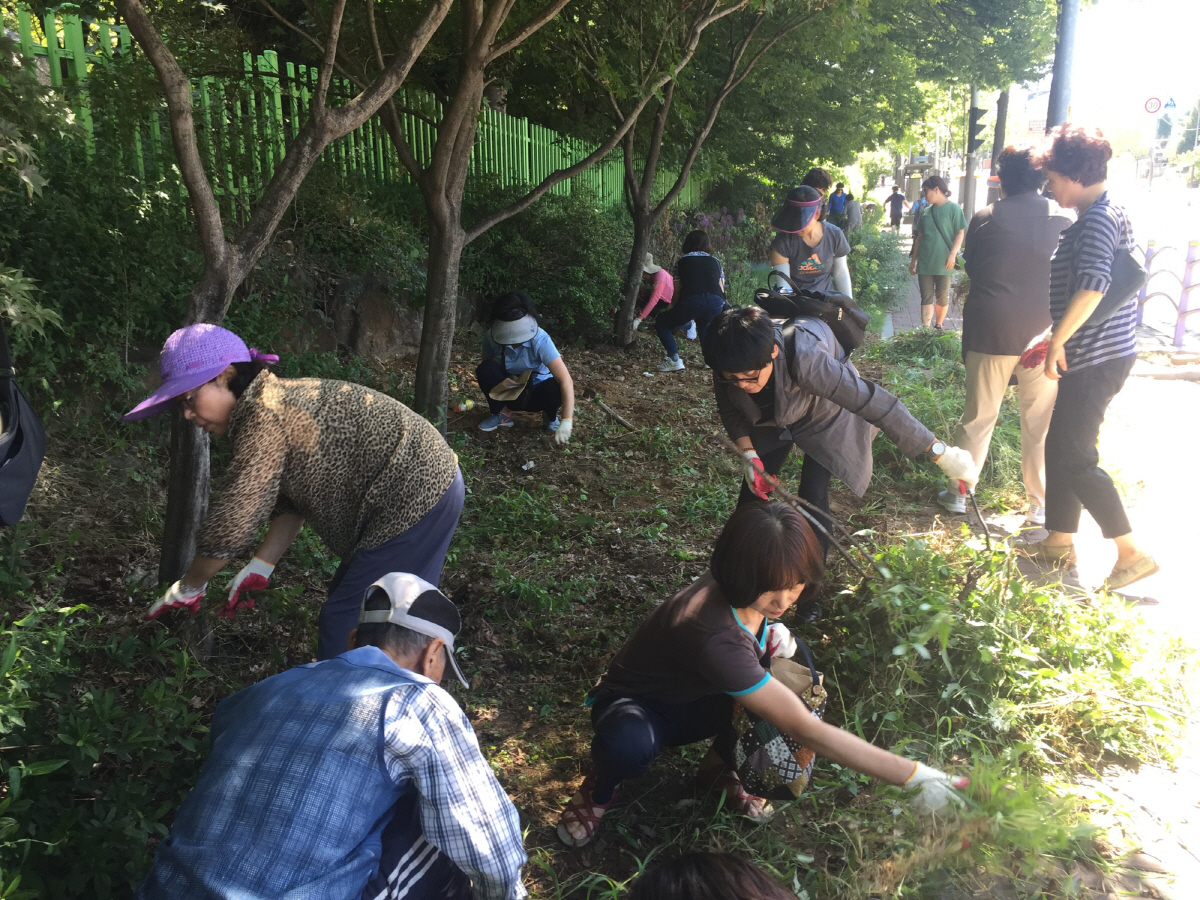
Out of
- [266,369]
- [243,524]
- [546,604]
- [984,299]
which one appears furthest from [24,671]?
[984,299]

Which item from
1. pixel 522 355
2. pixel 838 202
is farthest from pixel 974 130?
pixel 522 355

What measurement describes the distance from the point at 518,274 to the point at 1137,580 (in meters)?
6.61

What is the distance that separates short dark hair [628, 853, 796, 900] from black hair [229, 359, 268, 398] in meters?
1.91

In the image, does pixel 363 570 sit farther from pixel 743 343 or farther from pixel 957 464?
pixel 957 464

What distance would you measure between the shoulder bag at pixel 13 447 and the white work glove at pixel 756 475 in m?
2.41

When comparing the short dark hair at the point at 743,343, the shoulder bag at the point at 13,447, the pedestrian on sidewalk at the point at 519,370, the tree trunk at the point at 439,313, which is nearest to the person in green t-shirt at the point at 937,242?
the pedestrian on sidewalk at the point at 519,370

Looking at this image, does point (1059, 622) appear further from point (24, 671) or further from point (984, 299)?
point (24, 671)

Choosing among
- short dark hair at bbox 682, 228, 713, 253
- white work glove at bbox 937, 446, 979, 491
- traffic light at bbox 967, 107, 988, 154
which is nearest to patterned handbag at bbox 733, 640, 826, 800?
white work glove at bbox 937, 446, 979, 491

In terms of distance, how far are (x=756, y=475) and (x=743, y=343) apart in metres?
0.59

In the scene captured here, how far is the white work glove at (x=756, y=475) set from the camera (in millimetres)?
3434

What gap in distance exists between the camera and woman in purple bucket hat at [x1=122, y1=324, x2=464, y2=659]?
2475 mm

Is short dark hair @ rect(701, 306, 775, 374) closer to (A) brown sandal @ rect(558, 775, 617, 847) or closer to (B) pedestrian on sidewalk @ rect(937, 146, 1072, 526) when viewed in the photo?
(A) brown sandal @ rect(558, 775, 617, 847)

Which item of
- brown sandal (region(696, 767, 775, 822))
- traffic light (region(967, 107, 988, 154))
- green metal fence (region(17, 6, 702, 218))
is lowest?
brown sandal (region(696, 767, 775, 822))

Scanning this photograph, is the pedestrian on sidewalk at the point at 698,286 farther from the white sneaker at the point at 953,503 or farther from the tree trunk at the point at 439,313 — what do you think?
the white sneaker at the point at 953,503
